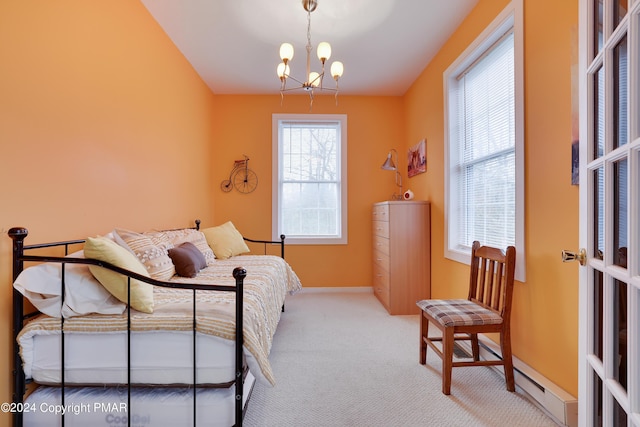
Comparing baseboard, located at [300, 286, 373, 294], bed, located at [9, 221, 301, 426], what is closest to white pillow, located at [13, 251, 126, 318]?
bed, located at [9, 221, 301, 426]

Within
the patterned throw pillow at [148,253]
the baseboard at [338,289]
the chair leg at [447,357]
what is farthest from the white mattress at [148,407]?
the baseboard at [338,289]

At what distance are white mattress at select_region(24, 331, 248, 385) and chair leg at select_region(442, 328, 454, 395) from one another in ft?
3.71

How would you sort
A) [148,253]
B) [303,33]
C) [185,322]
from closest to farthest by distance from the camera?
[185,322] → [148,253] → [303,33]

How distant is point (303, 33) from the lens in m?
2.67

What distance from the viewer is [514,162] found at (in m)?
1.99

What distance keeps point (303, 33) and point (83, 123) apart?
1.88m

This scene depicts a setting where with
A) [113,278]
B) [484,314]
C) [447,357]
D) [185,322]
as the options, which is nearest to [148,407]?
[185,322]

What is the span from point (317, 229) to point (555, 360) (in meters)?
2.86

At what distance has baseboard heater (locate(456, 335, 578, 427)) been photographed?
146 cm

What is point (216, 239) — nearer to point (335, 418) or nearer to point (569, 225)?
point (335, 418)

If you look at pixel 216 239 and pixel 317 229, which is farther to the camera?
pixel 317 229

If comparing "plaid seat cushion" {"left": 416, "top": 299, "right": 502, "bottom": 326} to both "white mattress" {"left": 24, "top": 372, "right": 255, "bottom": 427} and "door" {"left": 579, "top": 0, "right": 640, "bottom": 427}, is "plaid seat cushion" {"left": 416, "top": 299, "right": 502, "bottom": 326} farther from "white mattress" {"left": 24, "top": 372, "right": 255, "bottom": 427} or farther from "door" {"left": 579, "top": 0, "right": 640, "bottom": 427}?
"white mattress" {"left": 24, "top": 372, "right": 255, "bottom": 427}

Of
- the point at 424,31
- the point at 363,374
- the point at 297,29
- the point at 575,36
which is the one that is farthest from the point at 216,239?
the point at 575,36

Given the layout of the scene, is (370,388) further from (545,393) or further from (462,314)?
(545,393)
